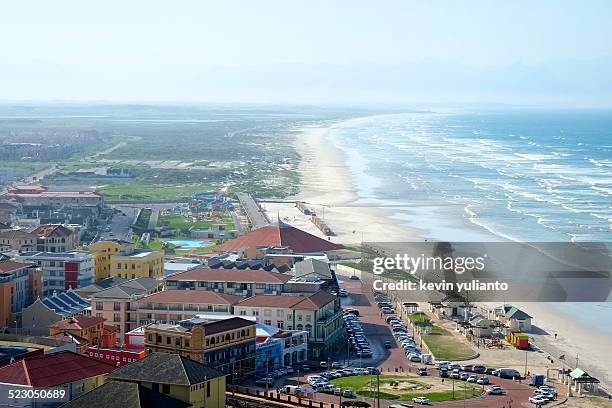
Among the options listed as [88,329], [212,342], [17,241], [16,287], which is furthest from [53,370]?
[17,241]

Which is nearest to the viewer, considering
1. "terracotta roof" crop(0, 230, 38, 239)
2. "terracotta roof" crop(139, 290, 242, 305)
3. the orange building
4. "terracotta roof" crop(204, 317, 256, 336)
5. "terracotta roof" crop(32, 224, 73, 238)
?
"terracotta roof" crop(204, 317, 256, 336)

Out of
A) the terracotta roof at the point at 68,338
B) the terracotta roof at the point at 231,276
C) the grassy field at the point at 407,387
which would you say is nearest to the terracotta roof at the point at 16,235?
the terracotta roof at the point at 231,276

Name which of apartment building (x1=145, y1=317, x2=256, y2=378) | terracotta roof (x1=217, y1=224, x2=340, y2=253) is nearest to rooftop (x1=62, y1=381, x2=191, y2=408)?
apartment building (x1=145, y1=317, x2=256, y2=378)

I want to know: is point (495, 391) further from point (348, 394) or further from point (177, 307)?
point (177, 307)

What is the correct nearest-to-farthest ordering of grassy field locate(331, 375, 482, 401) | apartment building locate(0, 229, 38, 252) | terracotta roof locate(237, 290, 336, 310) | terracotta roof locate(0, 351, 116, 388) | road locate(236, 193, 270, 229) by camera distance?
terracotta roof locate(0, 351, 116, 388)
grassy field locate(331, 375, 482, 401)
terracotta roof locate(237, 290, 336, 310)
apartment building locate(0, 229, 38, 252)
road locate(236, 193, 270, 229)

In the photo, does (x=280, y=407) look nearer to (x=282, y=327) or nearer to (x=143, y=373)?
(x=143, y=373)

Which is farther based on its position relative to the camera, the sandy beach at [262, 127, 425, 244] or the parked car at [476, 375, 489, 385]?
the sandy beach at [262, 127, 425, 244]

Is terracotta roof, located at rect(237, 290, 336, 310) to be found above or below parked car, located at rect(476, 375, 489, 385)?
above

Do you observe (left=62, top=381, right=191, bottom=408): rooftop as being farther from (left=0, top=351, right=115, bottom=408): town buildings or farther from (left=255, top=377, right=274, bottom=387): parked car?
(left=255, top=377, right=274, bottom=387): parked car
